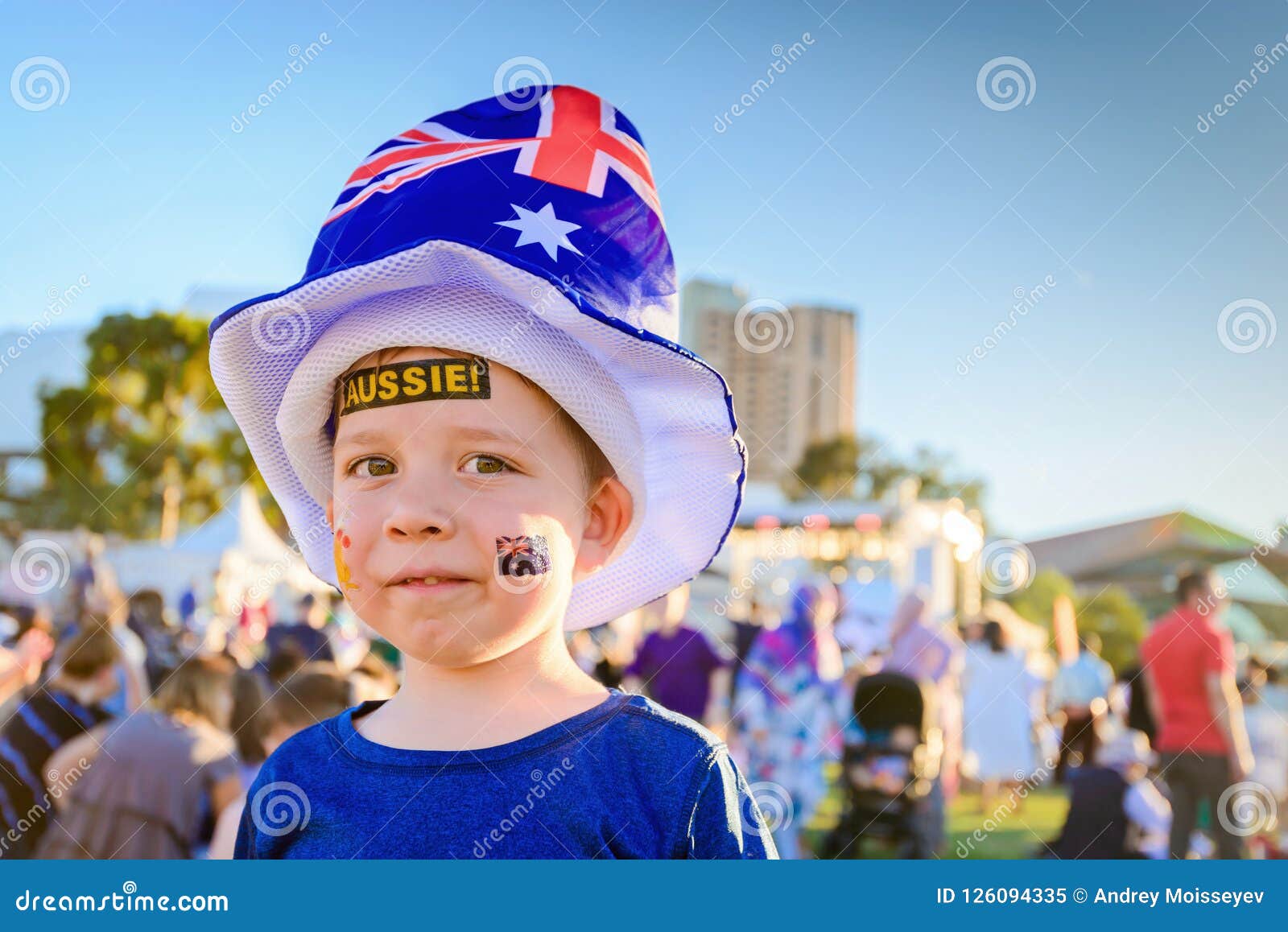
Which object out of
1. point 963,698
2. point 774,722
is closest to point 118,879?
point 774,722

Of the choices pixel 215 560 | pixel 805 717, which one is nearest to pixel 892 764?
pixel 805 717

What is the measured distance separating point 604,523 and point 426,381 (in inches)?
14.5

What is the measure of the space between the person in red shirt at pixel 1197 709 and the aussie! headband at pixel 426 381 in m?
6.05

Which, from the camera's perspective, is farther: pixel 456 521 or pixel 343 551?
pixel 343 551

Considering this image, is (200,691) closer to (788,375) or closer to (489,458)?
(489,458)

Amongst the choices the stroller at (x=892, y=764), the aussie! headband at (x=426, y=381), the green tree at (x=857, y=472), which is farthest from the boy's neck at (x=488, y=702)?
the green tree at (x=857, y=472)

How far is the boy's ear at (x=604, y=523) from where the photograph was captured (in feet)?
5.63

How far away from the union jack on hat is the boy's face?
0.08 metres

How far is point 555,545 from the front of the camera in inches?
61.9

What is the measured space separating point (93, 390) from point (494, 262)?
27.4m

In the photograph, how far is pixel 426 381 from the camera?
1.54m

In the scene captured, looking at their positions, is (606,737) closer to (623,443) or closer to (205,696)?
(623,443)

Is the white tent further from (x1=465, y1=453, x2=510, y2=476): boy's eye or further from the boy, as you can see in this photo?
(x1=465, y1=453, x2=510, y2=476): boy's eye

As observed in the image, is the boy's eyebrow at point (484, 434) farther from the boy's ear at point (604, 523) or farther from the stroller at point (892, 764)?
the stroller at point (892, 764)
